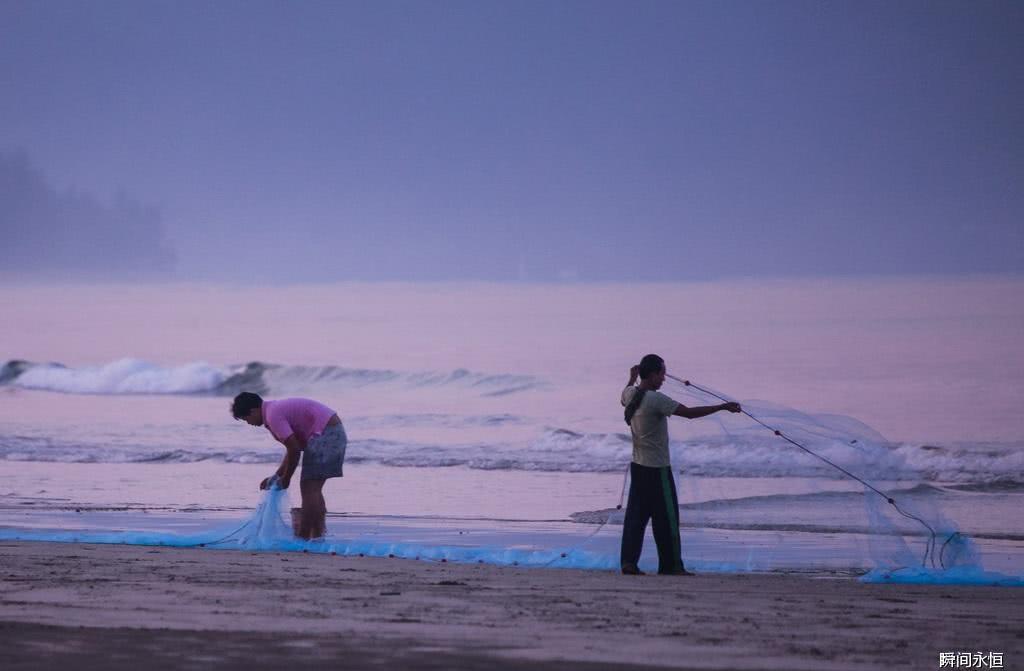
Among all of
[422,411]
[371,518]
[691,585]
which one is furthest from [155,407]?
[691,585]

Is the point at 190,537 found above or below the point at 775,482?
below

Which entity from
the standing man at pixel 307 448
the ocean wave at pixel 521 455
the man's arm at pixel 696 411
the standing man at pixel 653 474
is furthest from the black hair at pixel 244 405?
the ocean wave at pixel 521 455

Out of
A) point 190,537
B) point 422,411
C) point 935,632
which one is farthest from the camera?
point 422,411

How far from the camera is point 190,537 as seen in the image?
10.2 meters

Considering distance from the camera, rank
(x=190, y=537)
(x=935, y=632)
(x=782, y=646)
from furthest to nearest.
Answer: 1. (x=190, y=537)
2. (x=935, y=632)
3. (x=782, y=646)

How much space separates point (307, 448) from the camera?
10219 mm

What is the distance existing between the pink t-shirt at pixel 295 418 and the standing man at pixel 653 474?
2.44 m

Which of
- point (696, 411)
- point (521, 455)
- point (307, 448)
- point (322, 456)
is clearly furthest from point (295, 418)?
point (521, 455)

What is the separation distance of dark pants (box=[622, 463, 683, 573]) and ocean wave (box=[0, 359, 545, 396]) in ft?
93.1

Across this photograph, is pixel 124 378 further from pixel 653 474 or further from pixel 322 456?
pixel 653 474

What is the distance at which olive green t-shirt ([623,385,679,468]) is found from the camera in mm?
9062

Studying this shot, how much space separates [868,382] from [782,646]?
90.3 feet

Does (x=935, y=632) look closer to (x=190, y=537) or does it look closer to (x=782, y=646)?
(x=782, y=646)

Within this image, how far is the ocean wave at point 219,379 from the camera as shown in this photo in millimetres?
39062
